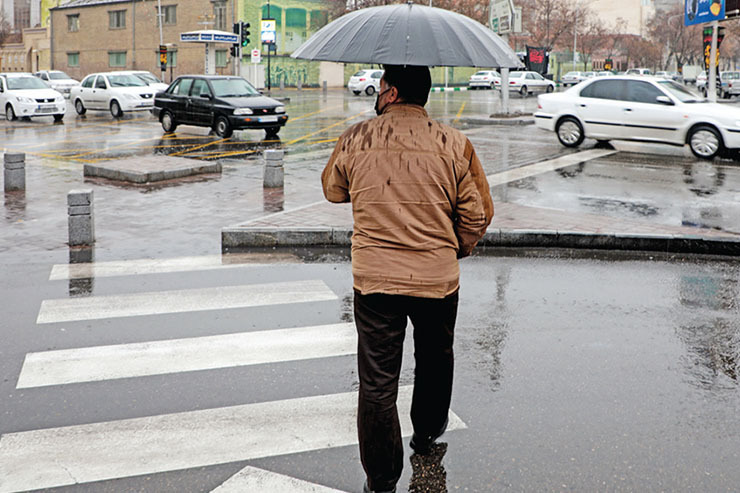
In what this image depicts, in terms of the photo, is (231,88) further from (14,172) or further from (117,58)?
(117,58)

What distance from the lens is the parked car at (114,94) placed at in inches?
1179

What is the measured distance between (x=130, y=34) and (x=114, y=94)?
134 ft

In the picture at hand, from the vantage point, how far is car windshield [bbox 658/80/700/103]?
56.1ft

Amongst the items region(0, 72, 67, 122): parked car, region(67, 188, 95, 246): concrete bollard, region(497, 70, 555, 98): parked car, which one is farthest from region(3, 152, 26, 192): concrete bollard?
region(497, 70, 555, 98): parked car

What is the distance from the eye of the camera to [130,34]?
68.1 metres

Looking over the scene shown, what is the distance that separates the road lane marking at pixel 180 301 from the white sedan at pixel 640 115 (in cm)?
1190

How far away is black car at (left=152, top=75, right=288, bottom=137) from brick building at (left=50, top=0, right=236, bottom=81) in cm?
3787

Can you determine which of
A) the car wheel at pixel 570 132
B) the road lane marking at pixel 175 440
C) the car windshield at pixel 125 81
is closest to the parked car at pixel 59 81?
the car windshield at pixel 125 81

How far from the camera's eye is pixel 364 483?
11.9 ft

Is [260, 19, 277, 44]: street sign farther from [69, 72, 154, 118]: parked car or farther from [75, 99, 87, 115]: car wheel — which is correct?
[75, 99, 87, 115]: car wheel

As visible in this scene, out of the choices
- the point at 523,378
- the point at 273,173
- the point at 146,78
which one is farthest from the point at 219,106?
the point at 523,378

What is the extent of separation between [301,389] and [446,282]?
170 cm

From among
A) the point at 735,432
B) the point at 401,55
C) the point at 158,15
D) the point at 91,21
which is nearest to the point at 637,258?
the point at 735,432

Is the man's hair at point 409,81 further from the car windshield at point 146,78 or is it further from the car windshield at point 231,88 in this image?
the car windshield at point 146,78
